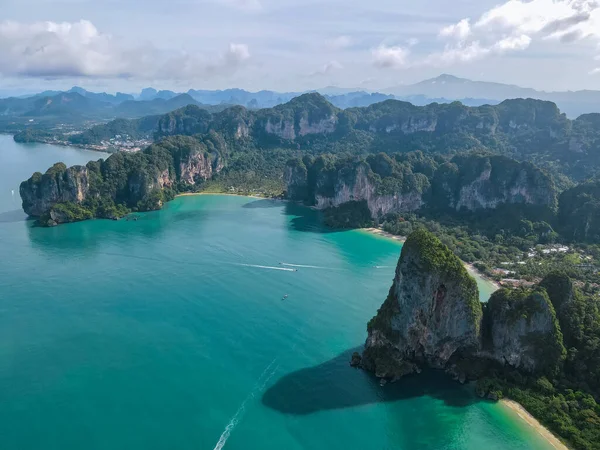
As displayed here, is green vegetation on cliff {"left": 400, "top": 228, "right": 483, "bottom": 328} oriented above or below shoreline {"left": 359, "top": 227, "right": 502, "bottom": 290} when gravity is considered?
above

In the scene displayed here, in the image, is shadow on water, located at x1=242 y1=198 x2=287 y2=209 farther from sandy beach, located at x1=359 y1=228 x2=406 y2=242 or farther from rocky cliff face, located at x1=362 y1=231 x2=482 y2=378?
rocky cliff face, located at x1=362 y1=231 x2=482 y2=378

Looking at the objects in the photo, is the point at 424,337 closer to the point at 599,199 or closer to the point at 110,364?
the point at 110,364

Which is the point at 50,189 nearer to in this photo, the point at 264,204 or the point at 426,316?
the point at 264,204

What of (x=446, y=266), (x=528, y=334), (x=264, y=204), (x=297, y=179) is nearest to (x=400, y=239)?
(x=297, y=179)

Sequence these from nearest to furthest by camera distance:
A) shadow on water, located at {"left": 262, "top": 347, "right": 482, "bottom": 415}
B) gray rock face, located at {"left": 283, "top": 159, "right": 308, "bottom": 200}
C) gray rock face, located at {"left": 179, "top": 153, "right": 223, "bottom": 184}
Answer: shadow on water, located at {"left": 262, "top": 347, "right": 482, "bottom": 415}
gray rock face, located at {"left": 283, "top": 159, "right": 308, "bottom": 200}
gray rock face, located at {"left": 179, "top": 153, "right": 223, "bottom": 184}

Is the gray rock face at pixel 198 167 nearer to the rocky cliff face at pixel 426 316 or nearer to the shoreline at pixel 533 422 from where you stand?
the rocky cliff face at pixel 426 316

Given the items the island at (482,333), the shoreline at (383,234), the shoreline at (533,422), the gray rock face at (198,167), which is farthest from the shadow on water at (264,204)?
the shoreline at (533,422)

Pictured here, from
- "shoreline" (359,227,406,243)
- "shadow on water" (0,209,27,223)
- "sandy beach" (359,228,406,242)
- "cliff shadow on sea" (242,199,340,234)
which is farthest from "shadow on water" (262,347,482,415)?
"shadow on water" (0,209,27,223)

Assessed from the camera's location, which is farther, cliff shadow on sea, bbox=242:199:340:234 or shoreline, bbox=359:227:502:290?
cliff shadow on sea, bbox=242:199:340:234
